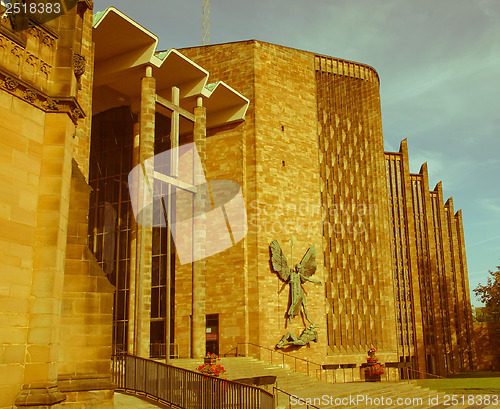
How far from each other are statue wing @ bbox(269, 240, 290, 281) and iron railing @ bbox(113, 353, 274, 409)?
46.1 ft

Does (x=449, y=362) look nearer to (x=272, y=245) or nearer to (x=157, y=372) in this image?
(x=272, y=245)

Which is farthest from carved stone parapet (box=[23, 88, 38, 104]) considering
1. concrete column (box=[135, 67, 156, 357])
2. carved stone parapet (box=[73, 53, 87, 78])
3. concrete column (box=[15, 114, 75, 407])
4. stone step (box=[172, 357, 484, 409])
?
concrete column (box=[135, 67, 156, 357])

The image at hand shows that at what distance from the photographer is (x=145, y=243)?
2366 centimetres

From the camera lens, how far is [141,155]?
974 inches

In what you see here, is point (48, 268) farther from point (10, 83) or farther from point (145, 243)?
point (145, 243)

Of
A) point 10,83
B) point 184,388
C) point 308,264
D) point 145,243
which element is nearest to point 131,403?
point 184,388

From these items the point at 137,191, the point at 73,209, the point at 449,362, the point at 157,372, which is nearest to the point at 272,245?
the point at 137,191

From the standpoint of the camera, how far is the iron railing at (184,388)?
13086 mm

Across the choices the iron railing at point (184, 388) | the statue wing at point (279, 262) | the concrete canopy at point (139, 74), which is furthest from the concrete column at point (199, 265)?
the iron railing at point (184, 388)

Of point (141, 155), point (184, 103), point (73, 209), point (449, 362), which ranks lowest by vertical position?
point (449, 362)

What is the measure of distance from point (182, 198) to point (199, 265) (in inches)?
155

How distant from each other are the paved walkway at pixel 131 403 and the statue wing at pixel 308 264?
16218 millimetres

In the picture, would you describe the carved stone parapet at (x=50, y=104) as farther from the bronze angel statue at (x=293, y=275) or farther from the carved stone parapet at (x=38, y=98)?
the bronze angel statue at (x=293, y=275)

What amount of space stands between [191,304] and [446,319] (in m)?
40.1
